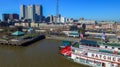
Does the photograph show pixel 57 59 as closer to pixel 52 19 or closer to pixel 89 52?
pixel 89 52

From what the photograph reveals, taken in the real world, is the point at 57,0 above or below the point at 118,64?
above

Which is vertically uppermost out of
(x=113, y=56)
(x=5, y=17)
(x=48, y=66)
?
(x=5, y=17)

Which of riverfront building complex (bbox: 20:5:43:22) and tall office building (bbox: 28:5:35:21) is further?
riverfront building complex (bbox: 20:5:43:22)

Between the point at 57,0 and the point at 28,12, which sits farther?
the point at 28,12

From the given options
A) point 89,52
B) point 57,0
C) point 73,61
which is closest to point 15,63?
point 73,61

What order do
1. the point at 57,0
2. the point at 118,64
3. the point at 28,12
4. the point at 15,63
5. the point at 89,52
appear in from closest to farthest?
1. the point at 118,64
2. the point at 89,52
3. the point at 15,63
4. the point at 57,0
5. the point at 28,12

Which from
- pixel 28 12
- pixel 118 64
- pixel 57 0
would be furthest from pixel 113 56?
pixel 28 12

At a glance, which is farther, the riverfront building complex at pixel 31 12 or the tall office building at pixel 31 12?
the riverfront building complex at pixel 31 12

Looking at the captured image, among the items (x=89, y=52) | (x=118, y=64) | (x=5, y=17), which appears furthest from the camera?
(x=5, y=17)

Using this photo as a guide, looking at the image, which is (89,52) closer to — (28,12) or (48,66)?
(48,66)
